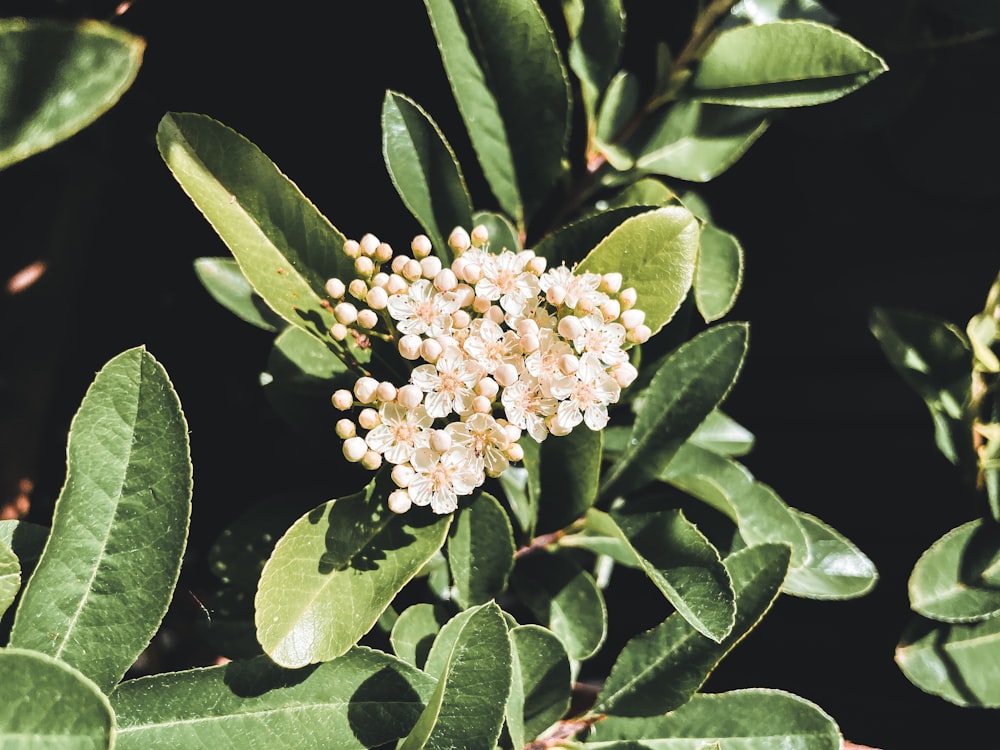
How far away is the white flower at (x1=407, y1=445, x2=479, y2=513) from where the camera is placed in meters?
0.81

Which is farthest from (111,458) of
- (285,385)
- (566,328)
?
(566,328)

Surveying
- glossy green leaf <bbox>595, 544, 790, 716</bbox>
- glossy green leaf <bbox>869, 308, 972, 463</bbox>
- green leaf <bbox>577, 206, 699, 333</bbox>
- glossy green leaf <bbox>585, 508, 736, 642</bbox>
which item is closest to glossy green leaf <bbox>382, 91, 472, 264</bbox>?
green leaf <bbox>577, 206, 699, 333</bbox>

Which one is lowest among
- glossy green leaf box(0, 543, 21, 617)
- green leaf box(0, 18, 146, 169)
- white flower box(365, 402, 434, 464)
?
glossy green leaf box(0, 543, 21, 617)

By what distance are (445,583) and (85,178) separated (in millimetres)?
918

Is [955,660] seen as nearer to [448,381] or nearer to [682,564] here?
[682,564]

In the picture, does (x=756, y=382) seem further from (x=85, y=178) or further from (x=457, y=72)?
(x=85, y=178)

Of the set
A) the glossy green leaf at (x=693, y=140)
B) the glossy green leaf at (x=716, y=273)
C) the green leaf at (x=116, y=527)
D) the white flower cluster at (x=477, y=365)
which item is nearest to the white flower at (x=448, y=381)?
the white flower cluster at (x=477, y=365)

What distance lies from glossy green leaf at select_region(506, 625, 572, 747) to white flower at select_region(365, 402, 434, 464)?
0.25 meters

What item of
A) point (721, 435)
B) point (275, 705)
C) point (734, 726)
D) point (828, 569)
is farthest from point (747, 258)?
point (275, 705)

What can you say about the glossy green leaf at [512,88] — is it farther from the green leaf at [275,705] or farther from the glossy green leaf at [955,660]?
the glossy green leaf at [955,660]

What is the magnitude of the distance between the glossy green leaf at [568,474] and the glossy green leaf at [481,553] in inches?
3.0

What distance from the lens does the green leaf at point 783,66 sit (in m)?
0.96

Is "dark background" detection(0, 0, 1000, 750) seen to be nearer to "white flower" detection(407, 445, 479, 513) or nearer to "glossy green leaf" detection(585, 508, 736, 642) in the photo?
"white flower" detection(407, 445, 479, 513)

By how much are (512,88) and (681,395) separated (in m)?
0.45
